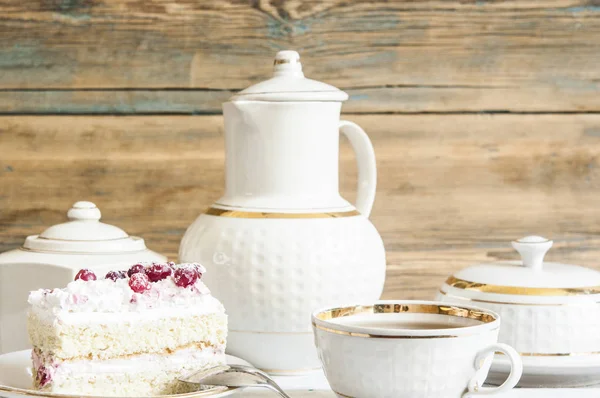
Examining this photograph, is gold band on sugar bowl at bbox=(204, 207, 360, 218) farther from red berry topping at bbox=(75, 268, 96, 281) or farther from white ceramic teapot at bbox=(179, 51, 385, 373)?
red berry topping at bbox=(75, 268, 96, 281)

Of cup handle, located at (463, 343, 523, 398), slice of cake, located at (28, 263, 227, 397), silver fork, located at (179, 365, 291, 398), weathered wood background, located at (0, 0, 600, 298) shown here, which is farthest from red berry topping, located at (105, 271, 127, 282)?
weathered wood background, located at (0, 0, 600, 298)

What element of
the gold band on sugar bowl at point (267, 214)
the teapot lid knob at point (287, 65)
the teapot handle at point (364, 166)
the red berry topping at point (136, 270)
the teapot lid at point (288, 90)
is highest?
the teapot lid knob at point (287, 65)

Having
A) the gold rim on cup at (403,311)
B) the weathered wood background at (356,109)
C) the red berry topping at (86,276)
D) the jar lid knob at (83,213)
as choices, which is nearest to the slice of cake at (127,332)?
the red berry topping at (86,276)

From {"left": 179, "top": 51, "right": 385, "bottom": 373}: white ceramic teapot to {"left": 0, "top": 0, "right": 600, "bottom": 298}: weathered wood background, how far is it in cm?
35

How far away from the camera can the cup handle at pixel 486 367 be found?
685 millimetres

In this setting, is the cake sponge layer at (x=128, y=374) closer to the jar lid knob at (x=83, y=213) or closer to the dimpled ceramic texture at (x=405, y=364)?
the dimpled ceramic texture at (x=405, y=364)

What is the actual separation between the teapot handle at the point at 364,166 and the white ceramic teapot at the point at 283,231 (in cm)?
4

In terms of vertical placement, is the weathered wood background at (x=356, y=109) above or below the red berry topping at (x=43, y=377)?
above

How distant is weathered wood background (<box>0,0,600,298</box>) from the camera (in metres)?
1.28

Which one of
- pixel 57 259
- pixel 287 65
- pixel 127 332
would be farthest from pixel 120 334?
pixel 287 65

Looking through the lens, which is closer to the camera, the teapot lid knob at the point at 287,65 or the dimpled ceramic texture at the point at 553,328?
the dimpled ceramic texture at the point at 553,328

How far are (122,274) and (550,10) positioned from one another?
2.67ft

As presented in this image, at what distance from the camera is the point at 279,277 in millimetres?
873

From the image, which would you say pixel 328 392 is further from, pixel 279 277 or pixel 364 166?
pixel 364 166
